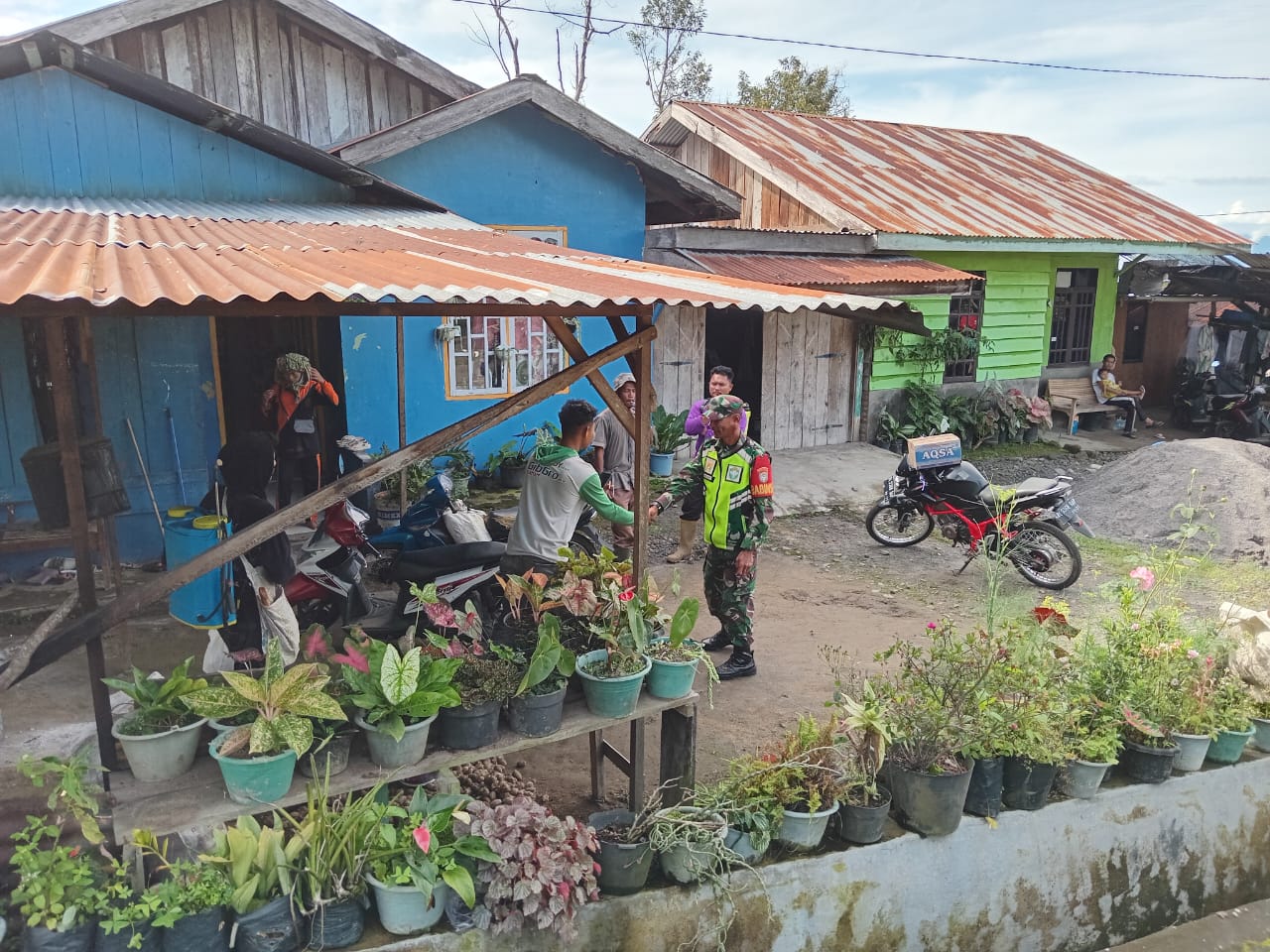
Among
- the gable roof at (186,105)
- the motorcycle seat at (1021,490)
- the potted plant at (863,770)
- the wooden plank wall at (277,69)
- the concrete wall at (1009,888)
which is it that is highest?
the wooden plank wall at (277,69)

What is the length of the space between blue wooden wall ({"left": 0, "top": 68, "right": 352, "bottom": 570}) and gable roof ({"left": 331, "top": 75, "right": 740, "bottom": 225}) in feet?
2.34

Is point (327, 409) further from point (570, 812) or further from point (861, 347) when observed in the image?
point (861, 347)

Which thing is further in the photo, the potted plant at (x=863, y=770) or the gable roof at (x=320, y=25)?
the gable roof at (x=320, y=25)

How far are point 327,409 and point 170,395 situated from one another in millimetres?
1692

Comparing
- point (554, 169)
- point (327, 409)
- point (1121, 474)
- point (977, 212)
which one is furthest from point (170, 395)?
point (977, 212)

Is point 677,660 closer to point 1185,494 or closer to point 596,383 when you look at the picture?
point 596,383

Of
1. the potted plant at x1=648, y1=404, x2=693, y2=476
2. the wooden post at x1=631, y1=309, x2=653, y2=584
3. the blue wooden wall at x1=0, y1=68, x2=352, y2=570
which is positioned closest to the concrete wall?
the wooden post at x1=631, y1=309, x2=653, y2=584

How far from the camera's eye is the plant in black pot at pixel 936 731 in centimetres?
380

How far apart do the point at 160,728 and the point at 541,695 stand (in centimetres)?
136

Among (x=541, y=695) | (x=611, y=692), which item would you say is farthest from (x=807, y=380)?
(x=541, y=695)

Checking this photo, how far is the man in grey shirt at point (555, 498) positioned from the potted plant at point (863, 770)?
5.15 feet

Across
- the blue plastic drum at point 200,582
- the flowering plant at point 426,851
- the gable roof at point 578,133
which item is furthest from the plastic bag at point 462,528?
the gable roof at point 578,133

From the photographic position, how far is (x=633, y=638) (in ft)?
12.3

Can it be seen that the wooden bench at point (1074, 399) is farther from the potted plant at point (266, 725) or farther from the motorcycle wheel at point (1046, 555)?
the potted plant at point (266, 725)
